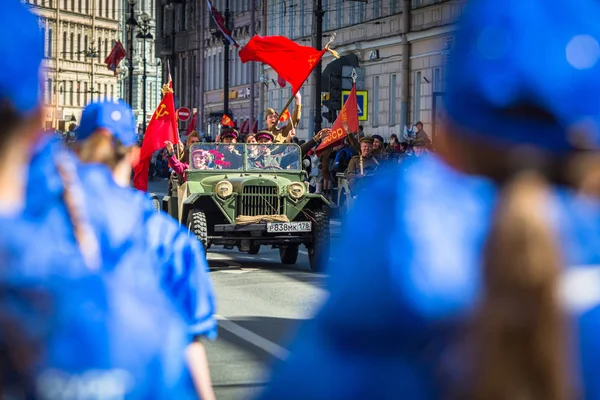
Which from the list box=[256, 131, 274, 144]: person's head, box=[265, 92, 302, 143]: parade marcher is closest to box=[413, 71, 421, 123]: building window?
box=[265, 92, 302, 143]: parade marcher

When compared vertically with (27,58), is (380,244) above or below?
below

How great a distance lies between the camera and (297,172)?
58.4ft

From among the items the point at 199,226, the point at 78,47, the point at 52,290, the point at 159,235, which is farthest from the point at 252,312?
the point at 78,47

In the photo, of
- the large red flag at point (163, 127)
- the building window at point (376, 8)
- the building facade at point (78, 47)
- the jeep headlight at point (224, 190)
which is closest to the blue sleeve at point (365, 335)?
the jeep headlight at point (224, 190)

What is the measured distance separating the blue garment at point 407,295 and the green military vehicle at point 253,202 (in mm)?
14650

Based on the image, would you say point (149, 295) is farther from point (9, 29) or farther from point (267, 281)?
point (267, 281)

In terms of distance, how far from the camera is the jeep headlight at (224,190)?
16.8 metres

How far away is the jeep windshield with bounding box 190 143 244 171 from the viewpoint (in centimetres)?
1778

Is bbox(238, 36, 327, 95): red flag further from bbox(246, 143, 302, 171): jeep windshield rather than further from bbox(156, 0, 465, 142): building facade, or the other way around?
bbox(246, 143, 302, 171): jeep windshield

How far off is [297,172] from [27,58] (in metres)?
15.6

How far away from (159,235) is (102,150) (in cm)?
31

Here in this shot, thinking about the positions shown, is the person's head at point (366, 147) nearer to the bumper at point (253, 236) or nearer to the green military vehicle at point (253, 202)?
the green military vehicle at point (253, 202)

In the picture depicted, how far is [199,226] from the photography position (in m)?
16.4

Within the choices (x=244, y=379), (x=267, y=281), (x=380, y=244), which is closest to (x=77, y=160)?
(x=380, y=244)
